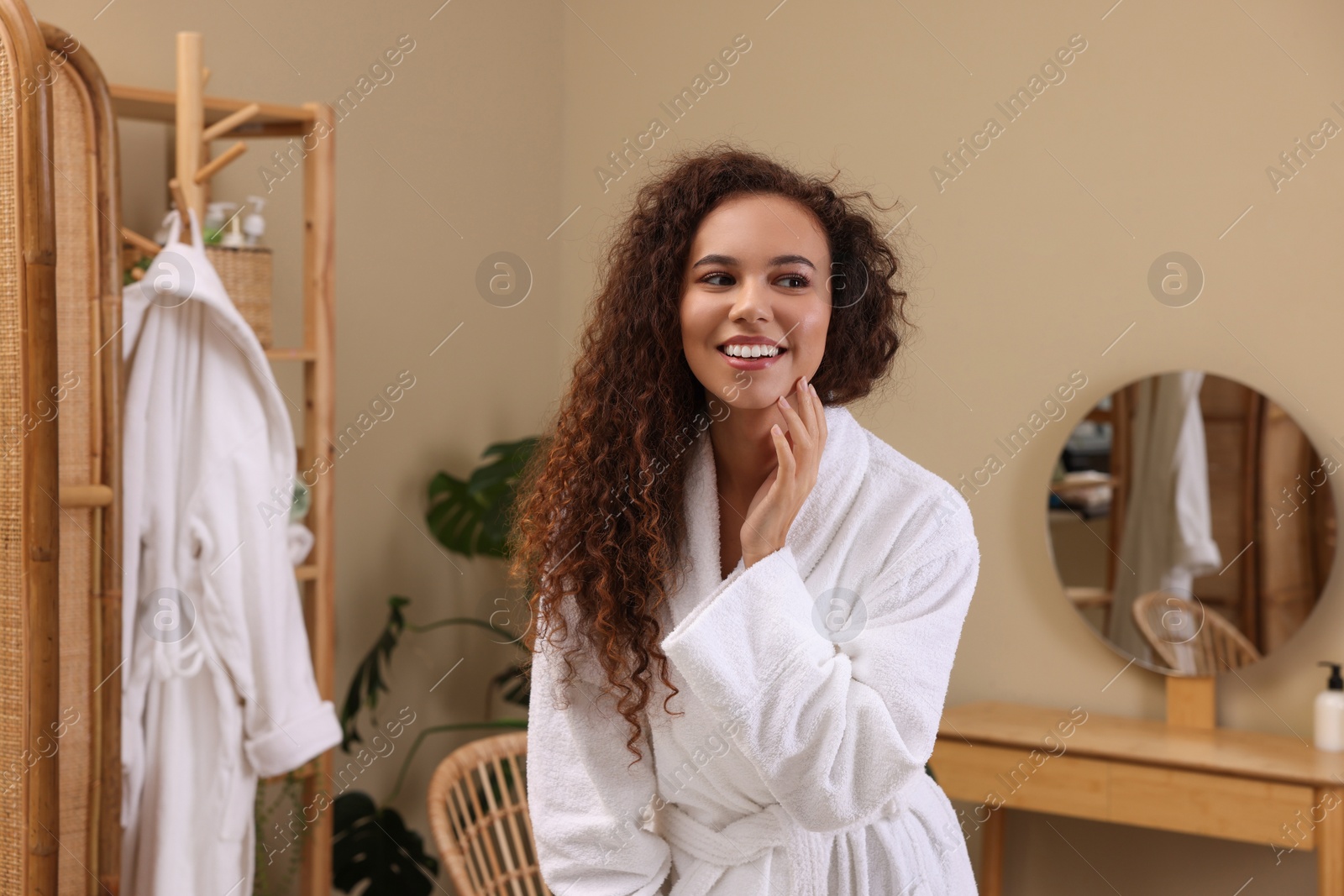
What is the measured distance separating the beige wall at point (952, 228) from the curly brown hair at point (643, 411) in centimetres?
101

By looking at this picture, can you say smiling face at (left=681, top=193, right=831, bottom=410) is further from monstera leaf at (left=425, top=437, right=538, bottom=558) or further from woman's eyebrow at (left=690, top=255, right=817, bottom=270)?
monstera leaf at (left=425, top=437, right=538, bottom=558)

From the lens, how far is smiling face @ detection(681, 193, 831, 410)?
1.16 metres

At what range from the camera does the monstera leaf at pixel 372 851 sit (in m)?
2.59

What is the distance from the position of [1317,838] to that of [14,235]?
2245 millimetres

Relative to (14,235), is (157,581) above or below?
below

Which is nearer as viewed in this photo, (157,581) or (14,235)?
(14,235)

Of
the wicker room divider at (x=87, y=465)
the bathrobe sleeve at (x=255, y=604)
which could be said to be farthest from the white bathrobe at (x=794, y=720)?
the bathrobe sleeve at (x=255, y=604)

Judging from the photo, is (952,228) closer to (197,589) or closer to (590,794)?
(197,589)

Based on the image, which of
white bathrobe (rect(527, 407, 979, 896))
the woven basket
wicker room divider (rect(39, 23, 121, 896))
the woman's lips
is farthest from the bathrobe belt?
the woven basket

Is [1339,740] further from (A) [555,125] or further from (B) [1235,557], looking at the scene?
(A) [555,125]

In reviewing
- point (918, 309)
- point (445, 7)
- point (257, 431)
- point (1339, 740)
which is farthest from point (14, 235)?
point (1339, 740)

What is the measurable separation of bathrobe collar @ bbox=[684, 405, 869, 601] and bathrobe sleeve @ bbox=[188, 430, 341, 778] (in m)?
1.01

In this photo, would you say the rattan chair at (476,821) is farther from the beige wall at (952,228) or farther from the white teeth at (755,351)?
the beige wall at (952,228)

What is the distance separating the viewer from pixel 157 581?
191 centimetres
